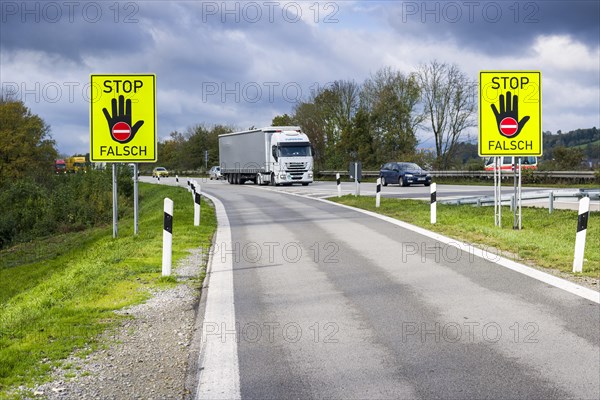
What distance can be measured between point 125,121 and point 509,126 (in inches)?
323

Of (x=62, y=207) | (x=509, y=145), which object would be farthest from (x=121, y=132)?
(x=62, y=207)

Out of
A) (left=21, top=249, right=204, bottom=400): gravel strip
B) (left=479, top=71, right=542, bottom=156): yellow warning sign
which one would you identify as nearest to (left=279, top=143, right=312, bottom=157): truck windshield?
(left=479, top=71, right=542, bottom=156): yellow warning sign

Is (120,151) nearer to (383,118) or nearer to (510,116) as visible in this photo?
(510,116)

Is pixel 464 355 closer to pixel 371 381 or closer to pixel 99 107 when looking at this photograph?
pixel 371 381

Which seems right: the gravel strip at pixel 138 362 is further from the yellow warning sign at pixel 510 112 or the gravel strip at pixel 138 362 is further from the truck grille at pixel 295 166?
the truck grille at pixel 295 166

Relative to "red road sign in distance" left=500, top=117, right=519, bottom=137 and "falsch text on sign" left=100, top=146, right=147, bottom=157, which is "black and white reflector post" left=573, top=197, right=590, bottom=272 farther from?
"falsch text on sign" left=100, top=146, right=147, bottom=157

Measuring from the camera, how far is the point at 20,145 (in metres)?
64.9

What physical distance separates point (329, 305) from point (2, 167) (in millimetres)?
63539

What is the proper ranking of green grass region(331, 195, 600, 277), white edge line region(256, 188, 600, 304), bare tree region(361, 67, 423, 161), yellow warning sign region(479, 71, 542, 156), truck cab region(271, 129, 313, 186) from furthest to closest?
bare tree region(361, 67, 423, 161), truck cab region(271, 129, 313, 186), yellow warning sign region(479, 71, 542, 156), green grass region(331, 195, 600, 277), white edge line region(256, 188, 600, 304)

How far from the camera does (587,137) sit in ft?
337

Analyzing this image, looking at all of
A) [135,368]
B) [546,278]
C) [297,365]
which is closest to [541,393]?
[297,365]

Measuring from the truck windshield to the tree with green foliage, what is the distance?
25496 millimetres

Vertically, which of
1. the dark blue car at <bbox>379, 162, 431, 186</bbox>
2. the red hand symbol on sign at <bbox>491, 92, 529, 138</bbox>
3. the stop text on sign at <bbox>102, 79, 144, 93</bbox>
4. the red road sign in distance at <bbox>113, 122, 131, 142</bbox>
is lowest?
the dark blue car at <bbox>379, 162, 431, 186</bbox>

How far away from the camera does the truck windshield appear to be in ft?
153
